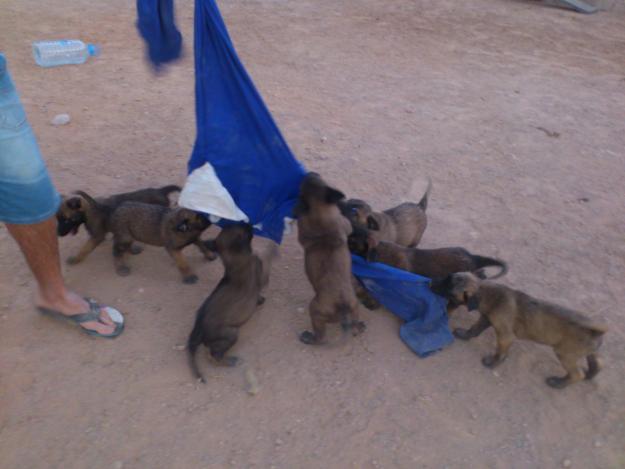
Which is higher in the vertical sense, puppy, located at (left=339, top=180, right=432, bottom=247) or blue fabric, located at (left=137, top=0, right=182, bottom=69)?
blue fabric, located at (left=137, top=0, right=182, bottom=69)

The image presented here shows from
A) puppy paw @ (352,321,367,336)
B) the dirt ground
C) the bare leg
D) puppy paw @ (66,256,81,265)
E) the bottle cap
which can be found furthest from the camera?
the bottle cap

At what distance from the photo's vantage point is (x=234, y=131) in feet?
15.8

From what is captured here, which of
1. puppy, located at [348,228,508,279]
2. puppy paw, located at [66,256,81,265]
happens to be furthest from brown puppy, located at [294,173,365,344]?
puppy paw, located at [66,256,81,265]

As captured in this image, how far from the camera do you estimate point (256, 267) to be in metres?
4.60

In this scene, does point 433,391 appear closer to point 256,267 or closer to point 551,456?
point 551,456

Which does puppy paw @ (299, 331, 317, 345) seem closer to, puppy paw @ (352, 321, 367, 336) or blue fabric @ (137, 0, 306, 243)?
puppy paw @ (352, 321, 367, 336)

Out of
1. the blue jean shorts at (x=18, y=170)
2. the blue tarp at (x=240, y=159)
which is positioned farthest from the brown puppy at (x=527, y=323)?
the blue jean shorts at (x=18, y=170)

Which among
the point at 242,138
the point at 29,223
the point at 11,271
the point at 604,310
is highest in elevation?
the point at 242,138

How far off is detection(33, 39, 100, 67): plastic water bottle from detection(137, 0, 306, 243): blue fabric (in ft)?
19.0

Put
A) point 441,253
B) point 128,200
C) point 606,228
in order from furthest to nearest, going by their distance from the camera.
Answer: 1. point 606,228
2. point 128,200
3. point 441,253

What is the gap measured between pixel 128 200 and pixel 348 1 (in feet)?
36.3

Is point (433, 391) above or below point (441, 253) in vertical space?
below

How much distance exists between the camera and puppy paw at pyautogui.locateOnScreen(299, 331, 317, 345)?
15.1ft

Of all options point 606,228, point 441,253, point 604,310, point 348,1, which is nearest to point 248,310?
point 441,253
